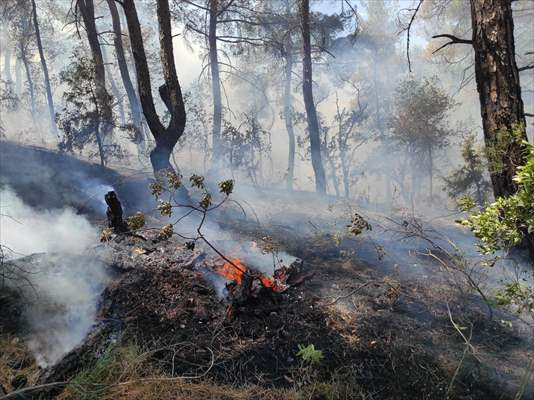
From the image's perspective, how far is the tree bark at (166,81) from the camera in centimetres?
891

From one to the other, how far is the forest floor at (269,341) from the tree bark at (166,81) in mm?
3529

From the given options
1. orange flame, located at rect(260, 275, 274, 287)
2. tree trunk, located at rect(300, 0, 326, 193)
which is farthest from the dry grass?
tree trunk, located at rect(300, 0, 326, 193)

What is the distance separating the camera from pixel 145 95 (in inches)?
360

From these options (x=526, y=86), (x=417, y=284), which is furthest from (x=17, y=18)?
(x=526, y=86)

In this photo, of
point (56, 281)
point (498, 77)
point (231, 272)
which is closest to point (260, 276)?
point (231, 272)

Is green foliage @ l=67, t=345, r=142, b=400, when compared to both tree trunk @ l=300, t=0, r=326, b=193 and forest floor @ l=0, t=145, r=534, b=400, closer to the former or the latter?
forest floor @ l=0, t=145, r=534, b=400

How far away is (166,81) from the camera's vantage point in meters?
9.13

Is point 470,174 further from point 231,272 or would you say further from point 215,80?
point 231,272

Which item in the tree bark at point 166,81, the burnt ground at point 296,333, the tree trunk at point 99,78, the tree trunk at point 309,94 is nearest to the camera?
the burnt ground at point 296,333

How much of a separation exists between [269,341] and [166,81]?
21.9ft

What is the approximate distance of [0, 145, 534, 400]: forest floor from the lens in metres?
4.03

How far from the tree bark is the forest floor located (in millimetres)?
3529

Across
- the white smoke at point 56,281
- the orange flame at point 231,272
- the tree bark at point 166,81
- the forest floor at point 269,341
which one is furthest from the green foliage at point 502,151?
the tree bark at point 166,81

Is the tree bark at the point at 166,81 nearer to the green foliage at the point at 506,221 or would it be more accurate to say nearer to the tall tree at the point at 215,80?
the green foliage at the point at 506,221
